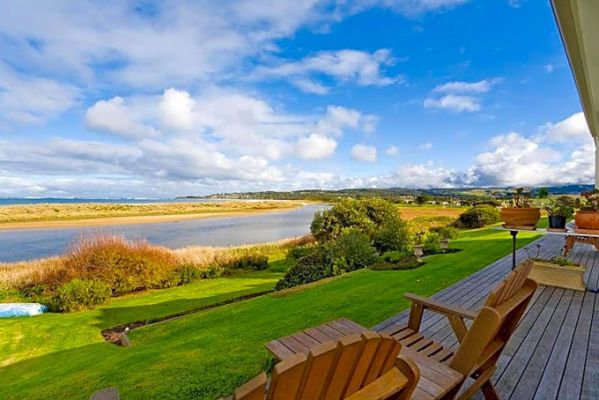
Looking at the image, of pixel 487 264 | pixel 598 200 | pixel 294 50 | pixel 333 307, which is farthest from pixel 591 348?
pixel 294 50

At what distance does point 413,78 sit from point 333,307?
12.8 m

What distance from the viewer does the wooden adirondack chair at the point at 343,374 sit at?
740mm

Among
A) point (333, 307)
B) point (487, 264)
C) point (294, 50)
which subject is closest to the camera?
point (333, 307)

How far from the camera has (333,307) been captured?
179 inches

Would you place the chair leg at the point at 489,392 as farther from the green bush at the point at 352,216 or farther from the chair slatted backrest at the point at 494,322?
the green bush at the point at 352,216

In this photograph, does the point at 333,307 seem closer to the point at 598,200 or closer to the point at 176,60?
the point at 598,200

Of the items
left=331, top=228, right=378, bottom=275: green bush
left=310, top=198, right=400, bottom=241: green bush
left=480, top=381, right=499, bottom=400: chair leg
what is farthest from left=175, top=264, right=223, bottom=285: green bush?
left=480, top=381, right=499, bottom=400: chair leg

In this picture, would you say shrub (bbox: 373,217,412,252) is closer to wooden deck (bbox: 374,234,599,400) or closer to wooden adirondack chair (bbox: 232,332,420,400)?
wooden deck (bbox: 374,234,599,400)

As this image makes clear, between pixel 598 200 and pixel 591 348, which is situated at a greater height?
pixel 598 200

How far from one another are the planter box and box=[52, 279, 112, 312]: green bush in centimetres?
1063

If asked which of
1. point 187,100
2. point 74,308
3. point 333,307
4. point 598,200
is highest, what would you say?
point 187,100

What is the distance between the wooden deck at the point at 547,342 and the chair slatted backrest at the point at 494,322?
2.74 ft

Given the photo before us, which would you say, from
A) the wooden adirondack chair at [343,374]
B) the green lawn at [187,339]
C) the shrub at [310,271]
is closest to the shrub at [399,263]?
the green lawn at [187,339]

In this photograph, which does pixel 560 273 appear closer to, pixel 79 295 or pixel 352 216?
pixel 352 216
